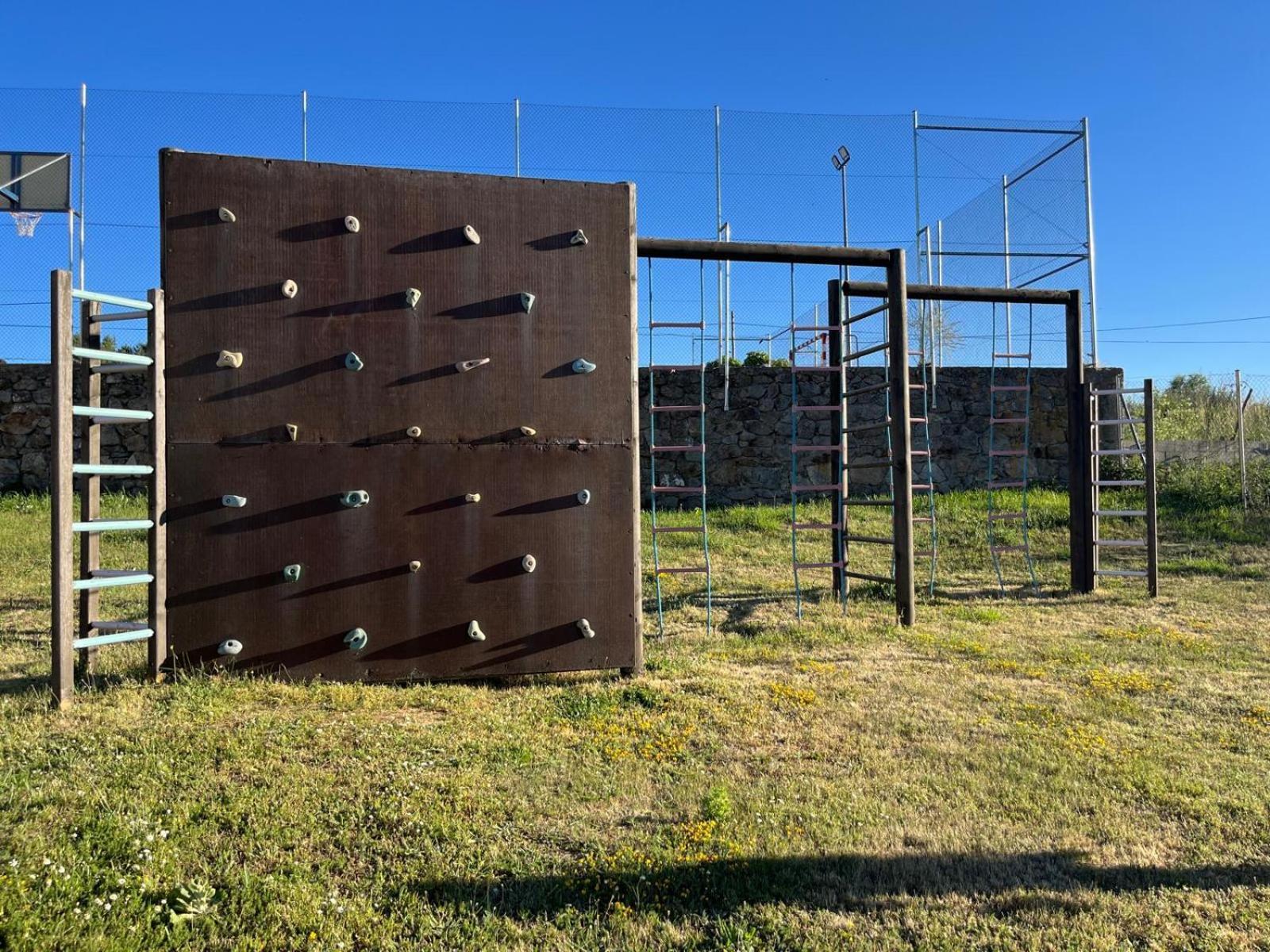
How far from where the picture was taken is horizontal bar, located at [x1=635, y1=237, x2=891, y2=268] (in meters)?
6.45

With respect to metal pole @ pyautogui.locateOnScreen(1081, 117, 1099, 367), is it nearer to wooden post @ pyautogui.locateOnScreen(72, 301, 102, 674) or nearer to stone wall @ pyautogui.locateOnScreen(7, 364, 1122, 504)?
stone wall @ pyautogui.locateOnScreen(7, 364, 1122, 504)

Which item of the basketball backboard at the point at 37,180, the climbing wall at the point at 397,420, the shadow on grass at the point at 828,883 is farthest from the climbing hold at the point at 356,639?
the basketball backboard at the point at 37,180

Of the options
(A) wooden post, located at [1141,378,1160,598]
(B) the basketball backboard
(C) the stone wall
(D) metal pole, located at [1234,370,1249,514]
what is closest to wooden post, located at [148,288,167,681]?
(A) wooden post, located at [1141,378,1160,598]

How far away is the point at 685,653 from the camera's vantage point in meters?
6.00

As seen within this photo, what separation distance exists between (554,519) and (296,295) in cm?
189

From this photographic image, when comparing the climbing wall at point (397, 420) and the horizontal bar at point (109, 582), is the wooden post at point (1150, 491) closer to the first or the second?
the climbing wall at point (397, 420)

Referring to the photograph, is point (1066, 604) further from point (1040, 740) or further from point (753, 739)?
point (753, 739)

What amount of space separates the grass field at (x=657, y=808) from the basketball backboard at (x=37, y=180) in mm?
7911

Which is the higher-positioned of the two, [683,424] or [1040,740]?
[683,424]

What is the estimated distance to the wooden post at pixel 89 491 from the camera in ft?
16.0

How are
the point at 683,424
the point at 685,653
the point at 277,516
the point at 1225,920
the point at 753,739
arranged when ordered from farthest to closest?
the point at 683,424
the point at 685,653
the point at 277,516
the point at 753,739
the point at 1225,920

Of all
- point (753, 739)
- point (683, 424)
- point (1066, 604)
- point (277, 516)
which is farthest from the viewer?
point (683, 424)

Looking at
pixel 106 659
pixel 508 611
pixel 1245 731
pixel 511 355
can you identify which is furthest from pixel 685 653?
pixel 106 659

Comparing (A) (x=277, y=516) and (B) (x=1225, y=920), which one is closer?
(B) (x=1225, y=920)
